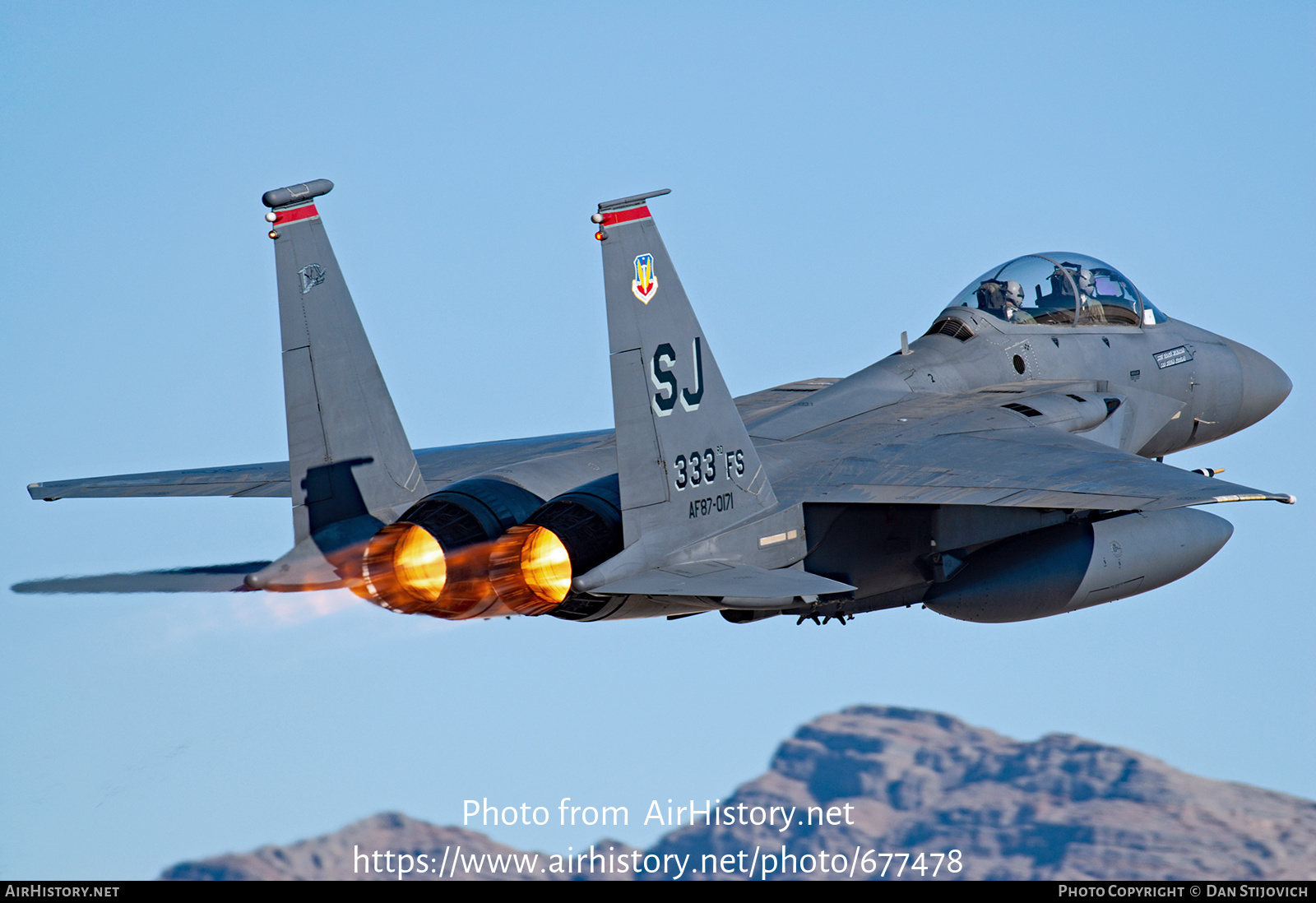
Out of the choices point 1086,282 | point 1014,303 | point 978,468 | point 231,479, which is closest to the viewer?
point 978,468

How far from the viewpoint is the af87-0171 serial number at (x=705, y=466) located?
13219 millimetres

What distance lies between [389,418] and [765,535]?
3680mm

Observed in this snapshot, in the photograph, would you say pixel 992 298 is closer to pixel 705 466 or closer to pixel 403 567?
pixel 705 466

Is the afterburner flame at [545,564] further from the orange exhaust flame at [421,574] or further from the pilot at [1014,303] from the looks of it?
the pilot at [1014,303]

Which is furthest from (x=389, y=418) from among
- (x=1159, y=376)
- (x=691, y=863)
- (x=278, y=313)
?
(x=691, y=863)

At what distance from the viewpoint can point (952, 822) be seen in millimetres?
156250

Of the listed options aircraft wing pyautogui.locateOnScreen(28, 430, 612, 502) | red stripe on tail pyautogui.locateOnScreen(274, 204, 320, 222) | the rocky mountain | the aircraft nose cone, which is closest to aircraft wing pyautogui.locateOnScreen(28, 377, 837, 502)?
aircraft wing pyautogui.locateOnScreen(28, 430, 612, 502)

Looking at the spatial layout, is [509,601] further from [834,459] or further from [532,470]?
[834,459]

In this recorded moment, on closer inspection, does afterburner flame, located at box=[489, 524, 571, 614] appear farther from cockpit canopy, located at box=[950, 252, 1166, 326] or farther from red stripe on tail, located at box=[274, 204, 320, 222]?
cockpit canopy, located at box=[950, 252, 1166, 326]

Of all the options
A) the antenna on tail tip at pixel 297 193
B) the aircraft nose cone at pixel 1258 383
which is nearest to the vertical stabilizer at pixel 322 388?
the antenna on tail tip at pixel 297 193

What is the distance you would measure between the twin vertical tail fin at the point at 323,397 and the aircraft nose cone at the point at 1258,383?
43.8 ft

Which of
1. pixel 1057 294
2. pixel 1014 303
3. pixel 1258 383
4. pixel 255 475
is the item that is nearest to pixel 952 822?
pixel 1258 383

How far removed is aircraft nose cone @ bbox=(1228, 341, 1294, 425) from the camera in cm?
2164

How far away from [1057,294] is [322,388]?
10.9 metres
